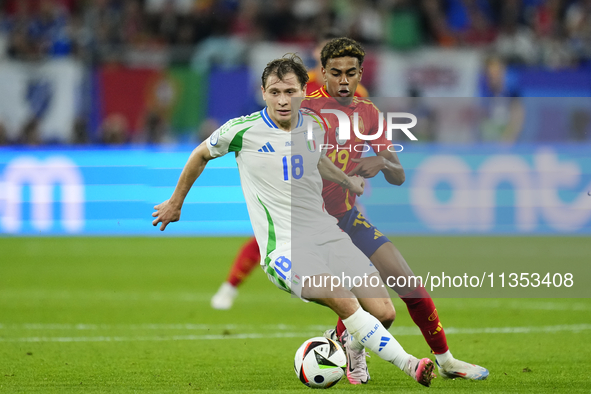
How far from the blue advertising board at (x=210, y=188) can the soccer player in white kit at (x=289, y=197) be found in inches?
288

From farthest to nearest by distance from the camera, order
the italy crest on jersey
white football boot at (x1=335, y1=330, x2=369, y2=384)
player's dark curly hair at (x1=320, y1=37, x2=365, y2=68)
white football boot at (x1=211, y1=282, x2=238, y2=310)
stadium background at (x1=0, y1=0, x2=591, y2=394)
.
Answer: white football boot at (x1=211, y1=282, x2=238, y2=310) → stadium background at (x1=0, y1=0, x2=591, y2=394) → white football boot at (x1=335, y1=330, x2=369, y2=384) → player's dark curly hair at (x1=320, y1=37, x2=365, y2=68) → the italy crest on jersey

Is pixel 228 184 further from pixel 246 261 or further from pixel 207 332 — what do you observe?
pixel 207 332

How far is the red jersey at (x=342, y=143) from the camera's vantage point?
5.25m

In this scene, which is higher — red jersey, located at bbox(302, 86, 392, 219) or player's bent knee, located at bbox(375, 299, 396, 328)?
red jersey, located at bbox(302, 86, 392, 219)

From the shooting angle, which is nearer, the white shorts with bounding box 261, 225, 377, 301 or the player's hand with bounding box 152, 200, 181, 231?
the white shorts with bounding box 261, 225, 377, 301

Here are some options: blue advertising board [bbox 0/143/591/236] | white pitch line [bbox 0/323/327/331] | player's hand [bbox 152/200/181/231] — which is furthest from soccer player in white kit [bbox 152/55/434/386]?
blue advertising board [bbox 0/143/591/236]

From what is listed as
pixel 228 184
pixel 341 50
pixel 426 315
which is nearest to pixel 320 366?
pixel 426 315

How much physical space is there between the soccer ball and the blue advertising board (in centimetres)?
733

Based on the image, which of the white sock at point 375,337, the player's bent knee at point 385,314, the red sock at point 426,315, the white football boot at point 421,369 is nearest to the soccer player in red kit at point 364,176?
the red sock at point 426,315

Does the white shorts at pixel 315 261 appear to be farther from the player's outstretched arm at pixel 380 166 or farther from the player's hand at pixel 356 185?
the player's outstretched arm at pixel 380 166

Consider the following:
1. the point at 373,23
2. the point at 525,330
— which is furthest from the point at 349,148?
the point at 373,23

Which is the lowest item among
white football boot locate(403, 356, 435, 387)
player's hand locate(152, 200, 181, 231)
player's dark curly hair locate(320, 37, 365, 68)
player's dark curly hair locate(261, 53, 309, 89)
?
white football boot locate(403, 356, 435, 387)

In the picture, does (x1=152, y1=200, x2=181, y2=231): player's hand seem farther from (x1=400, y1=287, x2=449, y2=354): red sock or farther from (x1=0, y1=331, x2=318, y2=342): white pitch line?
(x1=0, y1=331, x2=318, y2=342): white pitch line

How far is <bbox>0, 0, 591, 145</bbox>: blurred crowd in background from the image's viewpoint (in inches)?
638
